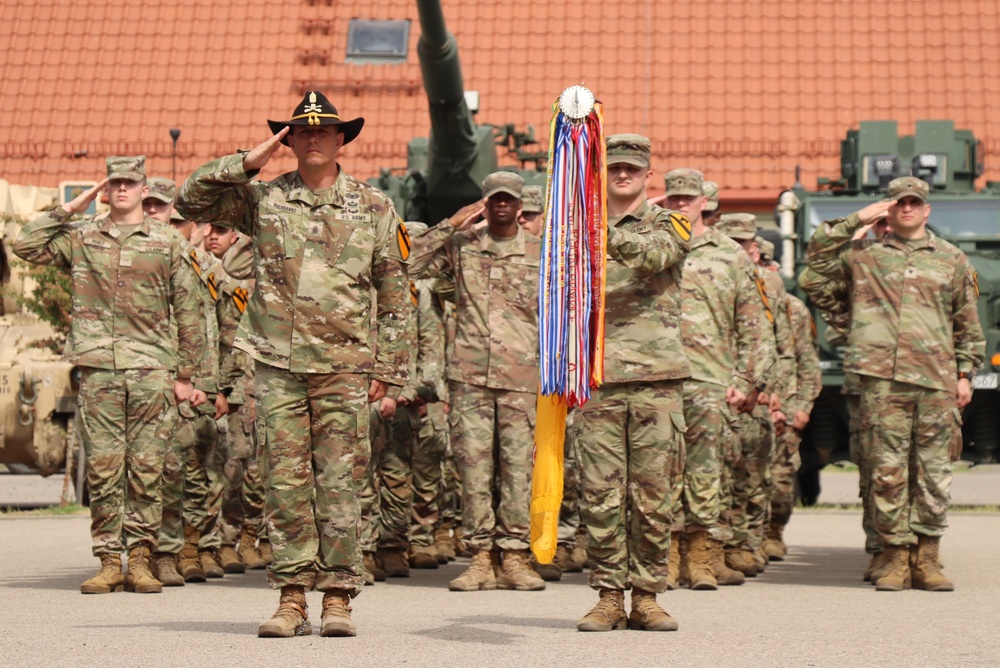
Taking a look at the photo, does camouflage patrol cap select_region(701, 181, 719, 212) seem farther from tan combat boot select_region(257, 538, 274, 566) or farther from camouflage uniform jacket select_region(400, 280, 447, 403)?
tan combat boot select_region(257, 538, 274, 566)

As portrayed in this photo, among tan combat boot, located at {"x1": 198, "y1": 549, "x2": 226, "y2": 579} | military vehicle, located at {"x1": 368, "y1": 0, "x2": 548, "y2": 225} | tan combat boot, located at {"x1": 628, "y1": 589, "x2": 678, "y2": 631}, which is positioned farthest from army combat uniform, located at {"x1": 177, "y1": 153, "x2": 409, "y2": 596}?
military vehicle, located at {"x1": 368, "y1": 0, "x2": 548, "y2": 225}

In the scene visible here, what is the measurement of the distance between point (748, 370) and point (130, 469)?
3.60 metres

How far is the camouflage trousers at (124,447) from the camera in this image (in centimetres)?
1130

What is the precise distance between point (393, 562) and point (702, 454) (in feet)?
7.21

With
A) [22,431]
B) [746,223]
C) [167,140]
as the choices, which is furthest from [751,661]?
[167,140]

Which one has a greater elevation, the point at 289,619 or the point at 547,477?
the point at 547,477

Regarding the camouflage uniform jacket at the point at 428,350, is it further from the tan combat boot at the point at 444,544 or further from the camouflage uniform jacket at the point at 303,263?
the camouflage uniform jacket at the point at 303,263

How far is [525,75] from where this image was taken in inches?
1268

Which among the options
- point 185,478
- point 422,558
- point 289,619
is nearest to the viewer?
point 289,619

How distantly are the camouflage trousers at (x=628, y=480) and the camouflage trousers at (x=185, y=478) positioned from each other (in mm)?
3073

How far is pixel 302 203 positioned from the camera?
9.19m

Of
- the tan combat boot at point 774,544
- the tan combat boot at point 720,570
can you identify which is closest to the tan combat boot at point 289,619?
the tan combat boot at point 720,570

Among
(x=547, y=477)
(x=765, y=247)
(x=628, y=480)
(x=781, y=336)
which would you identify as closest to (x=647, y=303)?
(x=628, y=480)

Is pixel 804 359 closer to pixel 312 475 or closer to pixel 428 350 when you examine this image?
pixel 428 350
